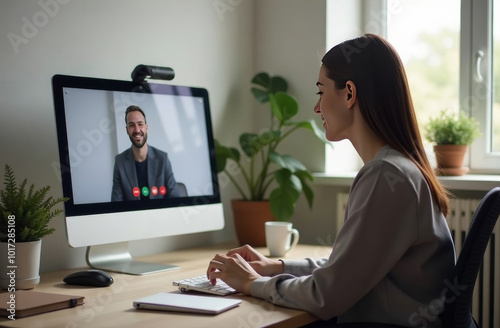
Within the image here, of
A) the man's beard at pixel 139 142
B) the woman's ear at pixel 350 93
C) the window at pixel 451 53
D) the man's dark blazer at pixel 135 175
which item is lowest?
the man's dark blazer at pixel 135 175

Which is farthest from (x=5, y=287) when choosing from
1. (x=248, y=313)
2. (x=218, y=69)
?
(x=218, y=69)

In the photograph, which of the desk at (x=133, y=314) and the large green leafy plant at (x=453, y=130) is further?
the large green leafy plant at (x=453, y=130)

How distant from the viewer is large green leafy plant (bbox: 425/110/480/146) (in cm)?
235

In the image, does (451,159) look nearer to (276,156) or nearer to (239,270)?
(276,156)

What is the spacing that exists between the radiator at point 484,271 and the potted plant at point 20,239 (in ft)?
4.58

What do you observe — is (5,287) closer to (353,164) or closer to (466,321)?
(466,321)

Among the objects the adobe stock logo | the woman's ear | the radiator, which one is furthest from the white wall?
the woman's ear

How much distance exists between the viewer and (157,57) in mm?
2227

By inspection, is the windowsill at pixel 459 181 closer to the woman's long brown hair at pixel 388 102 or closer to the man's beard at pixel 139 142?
the woman's long brown hair at pixel 388 102

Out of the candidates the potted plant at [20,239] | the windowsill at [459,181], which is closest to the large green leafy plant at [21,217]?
the potted plant at [20,239]

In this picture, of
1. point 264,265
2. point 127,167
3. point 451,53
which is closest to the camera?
point 264,265

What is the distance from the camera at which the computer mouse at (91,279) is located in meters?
1.59

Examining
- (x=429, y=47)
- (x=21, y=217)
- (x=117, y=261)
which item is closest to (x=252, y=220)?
(x=117, y=261)

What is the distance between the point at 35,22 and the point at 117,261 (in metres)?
0.75
